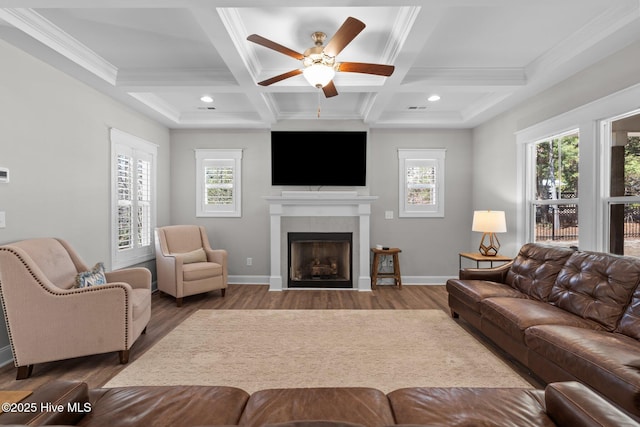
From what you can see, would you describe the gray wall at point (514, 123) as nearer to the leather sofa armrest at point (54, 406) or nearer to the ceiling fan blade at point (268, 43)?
the ceiling fan blade at point (268, 43)

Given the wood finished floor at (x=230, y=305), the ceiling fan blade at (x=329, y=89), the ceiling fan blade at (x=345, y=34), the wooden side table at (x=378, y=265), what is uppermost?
the ceiling fan blade at (x=345, y=34)

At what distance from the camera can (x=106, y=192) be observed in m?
3.77

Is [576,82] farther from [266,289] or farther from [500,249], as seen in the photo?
[266,289]

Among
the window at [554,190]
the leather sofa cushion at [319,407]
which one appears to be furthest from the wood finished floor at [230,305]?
the leather sofa cushion at [319,407]

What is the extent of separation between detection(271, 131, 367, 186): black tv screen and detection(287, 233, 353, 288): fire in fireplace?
2.82 ft

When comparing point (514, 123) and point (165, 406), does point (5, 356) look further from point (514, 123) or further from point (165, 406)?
point (514, 123)

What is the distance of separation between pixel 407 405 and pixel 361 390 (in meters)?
0.20

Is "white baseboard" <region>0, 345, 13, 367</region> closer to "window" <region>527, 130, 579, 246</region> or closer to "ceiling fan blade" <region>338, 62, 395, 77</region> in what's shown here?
"ceiling fan blade" <region>338, 62, 395, 77</region>

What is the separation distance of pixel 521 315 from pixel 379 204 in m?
3.05

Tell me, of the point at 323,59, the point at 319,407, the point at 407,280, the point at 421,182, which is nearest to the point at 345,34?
the point at 323,59

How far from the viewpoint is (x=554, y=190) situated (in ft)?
11.8

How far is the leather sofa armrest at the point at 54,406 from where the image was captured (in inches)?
38.8

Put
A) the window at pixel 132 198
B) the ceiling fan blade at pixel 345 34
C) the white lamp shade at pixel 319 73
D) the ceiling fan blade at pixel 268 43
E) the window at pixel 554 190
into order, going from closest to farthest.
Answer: the ceiling fan blade at pixel 345 34
the ceiling fan blade at pixel 268 43
the white lamp shade at pixel 319 73
the window at pixel 554 190
the window at pixel 132 198

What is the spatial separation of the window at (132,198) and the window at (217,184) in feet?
2.33
